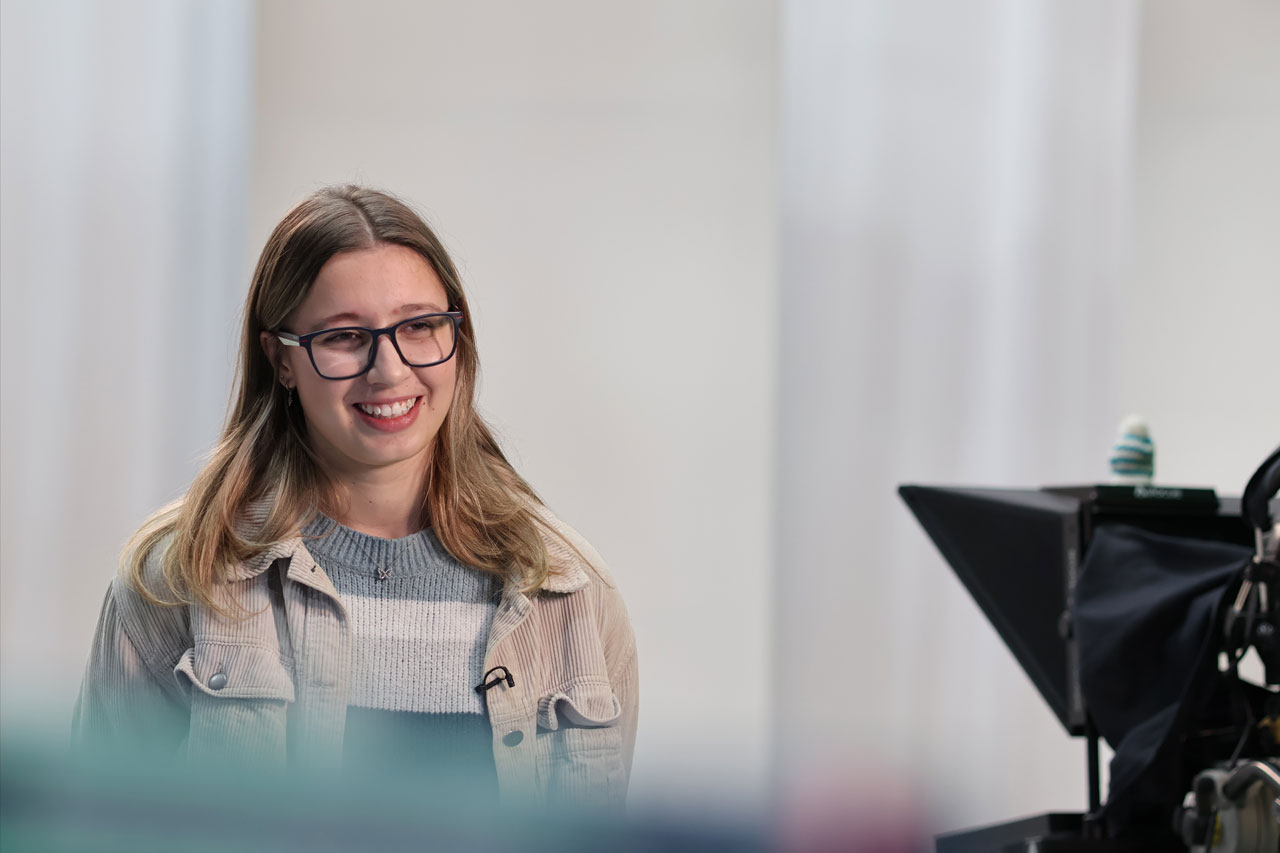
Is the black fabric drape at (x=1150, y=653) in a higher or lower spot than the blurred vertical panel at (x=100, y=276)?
lower

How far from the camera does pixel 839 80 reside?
2320 millimetres

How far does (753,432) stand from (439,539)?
1124 millimetres

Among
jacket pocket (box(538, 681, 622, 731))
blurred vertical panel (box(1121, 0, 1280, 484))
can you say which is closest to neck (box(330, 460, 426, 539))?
jacket pocket (box(538, 681, 622, 731))

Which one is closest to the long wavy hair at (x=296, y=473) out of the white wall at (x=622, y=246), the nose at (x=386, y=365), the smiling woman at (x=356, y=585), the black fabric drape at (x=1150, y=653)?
the smiling woman at (x=356, y=585)

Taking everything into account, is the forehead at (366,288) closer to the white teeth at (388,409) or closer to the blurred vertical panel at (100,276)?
the white teeth at (388,409)

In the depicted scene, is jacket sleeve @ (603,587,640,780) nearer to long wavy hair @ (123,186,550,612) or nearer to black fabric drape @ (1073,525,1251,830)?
long wavy hair @ (123,186,550,612)

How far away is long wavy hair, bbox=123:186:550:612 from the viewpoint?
1266mm

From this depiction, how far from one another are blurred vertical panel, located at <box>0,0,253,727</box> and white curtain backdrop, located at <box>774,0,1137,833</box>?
1071 mm

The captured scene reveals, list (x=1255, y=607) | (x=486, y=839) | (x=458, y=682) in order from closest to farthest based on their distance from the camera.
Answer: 1. (x=486, y=839)
2. (x=1255, y=607)
3. (x=458, y=682)

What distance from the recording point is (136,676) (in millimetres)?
1265

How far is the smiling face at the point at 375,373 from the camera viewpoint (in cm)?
124

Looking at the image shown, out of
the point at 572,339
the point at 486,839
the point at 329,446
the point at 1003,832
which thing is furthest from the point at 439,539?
the point at 572,339

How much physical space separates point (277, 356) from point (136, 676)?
35 centimetres

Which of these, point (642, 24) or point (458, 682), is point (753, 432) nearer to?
point (642, 24)
